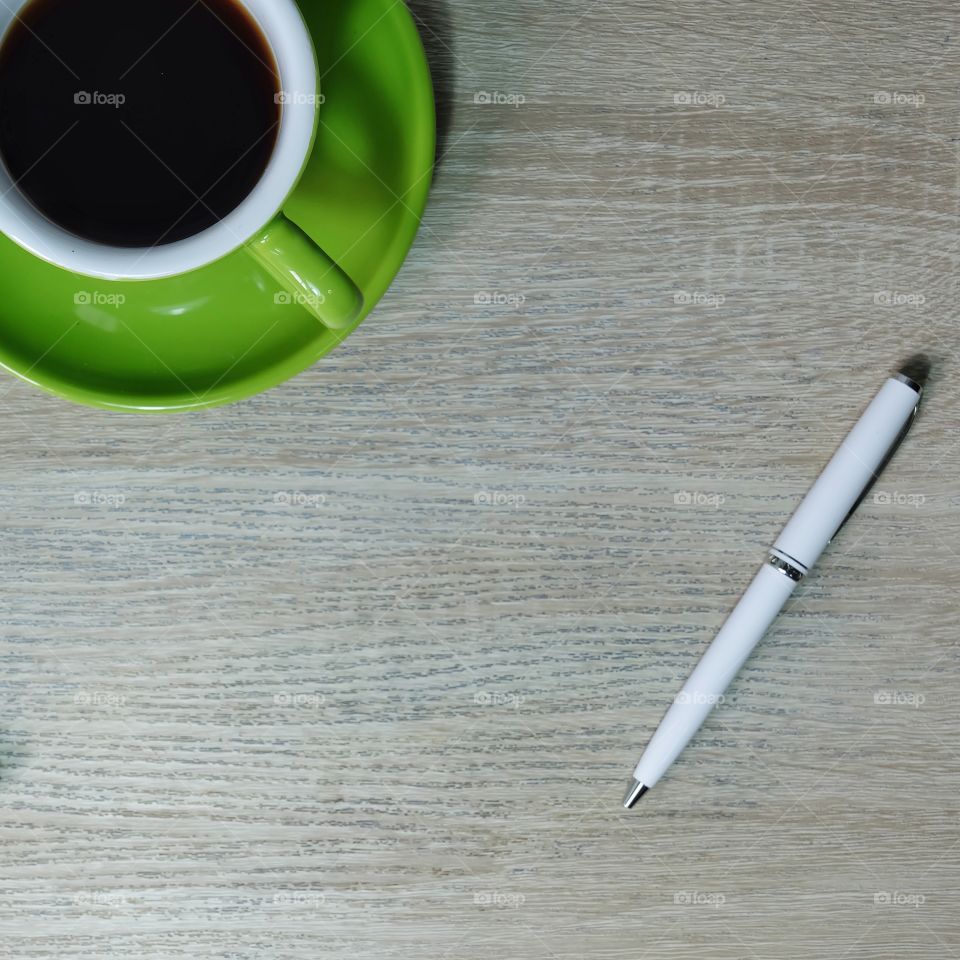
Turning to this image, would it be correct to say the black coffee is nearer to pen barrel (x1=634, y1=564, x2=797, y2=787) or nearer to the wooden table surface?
the wooden table surface

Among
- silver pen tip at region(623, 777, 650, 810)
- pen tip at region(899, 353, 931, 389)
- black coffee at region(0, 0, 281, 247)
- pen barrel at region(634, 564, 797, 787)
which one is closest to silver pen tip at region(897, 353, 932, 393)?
pen tip at region(899, 353, 931, 389)

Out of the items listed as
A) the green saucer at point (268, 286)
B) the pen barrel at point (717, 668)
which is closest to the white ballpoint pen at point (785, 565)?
the pen barrel at point (717, 668)

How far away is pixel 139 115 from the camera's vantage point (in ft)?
1.73

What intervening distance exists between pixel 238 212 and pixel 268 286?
10 centimetres

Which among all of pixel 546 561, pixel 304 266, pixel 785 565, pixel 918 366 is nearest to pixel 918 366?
pixel 918 366

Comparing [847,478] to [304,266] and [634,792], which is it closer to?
[634,792]

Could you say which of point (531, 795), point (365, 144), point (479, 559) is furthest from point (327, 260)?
point (531, 795)

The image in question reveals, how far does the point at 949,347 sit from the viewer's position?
2.19 feet

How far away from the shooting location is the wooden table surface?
0.65 meters

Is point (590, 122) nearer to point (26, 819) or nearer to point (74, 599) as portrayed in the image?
point (74, 599)

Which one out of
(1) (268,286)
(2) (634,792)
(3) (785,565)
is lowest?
(2) (634,792)

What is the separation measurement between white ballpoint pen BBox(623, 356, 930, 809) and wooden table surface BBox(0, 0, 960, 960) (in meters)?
0.02

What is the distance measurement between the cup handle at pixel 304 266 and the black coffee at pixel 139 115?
0.05 m

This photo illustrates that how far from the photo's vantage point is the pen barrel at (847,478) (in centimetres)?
65
